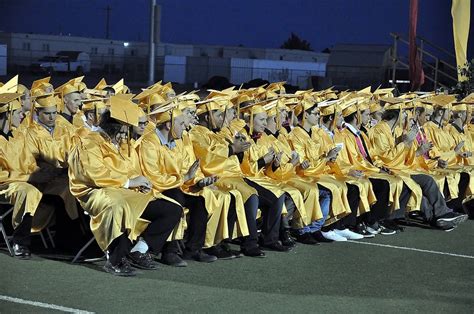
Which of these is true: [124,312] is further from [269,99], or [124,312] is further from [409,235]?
[409,235]

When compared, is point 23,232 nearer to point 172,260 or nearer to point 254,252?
point 172,260

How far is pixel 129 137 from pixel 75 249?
124 cm

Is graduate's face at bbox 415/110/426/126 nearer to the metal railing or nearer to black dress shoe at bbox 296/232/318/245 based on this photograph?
black dress shoe at bbox 296/232/318/245

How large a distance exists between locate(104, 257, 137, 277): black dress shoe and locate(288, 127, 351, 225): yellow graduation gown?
9.65 ft

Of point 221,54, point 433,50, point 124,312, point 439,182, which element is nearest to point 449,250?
point 439,182

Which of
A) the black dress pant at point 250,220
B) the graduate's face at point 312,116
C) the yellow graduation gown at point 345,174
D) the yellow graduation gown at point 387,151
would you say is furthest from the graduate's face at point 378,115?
the black dress pant at point 250,220

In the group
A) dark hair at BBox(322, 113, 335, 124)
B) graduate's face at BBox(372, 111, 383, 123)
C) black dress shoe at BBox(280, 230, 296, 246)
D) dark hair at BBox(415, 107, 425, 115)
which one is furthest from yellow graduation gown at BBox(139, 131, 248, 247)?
dark hair at BBox(415, 107, 425, 115)

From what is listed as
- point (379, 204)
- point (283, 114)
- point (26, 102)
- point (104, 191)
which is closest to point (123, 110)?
point (104, 191)

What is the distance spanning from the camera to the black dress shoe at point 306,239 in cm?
1005

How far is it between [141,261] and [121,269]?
35 cm

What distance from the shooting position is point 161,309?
22.4ft

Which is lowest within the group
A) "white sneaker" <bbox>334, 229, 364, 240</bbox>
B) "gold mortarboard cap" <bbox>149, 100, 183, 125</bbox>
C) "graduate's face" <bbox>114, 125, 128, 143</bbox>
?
"white sneaker" <bbox>334, 229, 364, 240</bbox>

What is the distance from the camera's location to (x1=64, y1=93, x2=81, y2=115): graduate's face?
10.8m

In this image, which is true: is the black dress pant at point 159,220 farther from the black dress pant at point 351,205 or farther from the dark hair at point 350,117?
the dark hair at point 350,117
